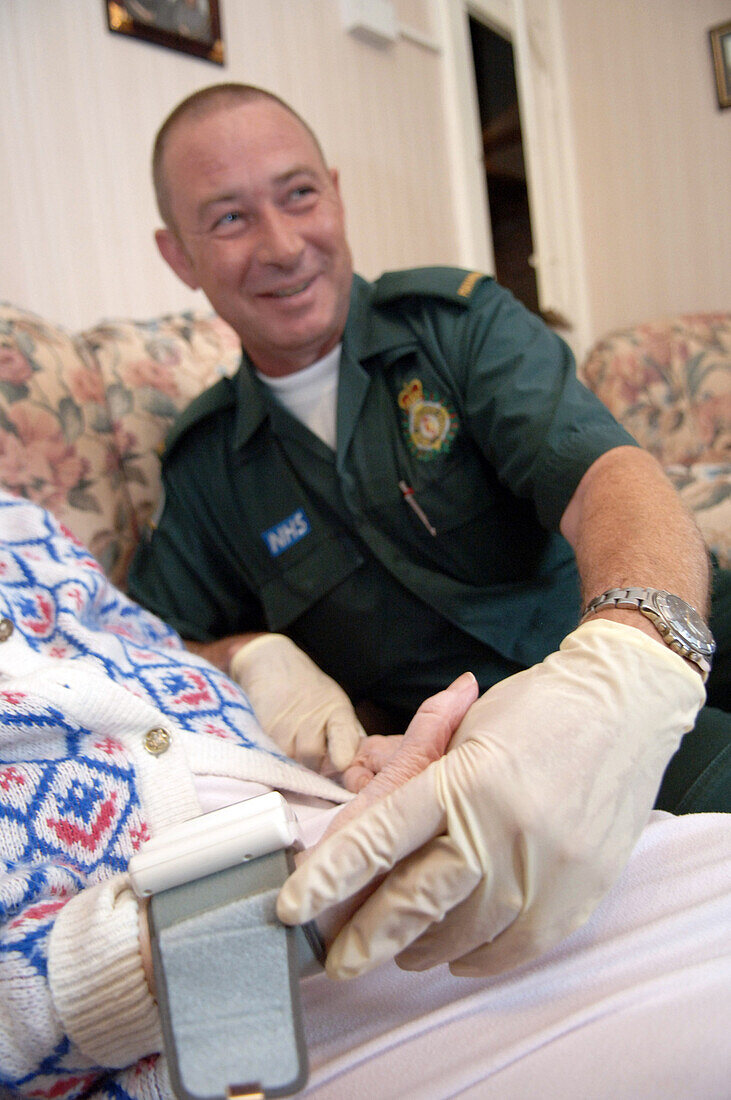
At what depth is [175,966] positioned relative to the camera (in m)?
0.37

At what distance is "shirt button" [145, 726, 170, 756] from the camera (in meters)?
0.54

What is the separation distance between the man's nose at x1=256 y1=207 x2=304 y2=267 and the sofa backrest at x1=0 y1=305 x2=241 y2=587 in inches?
10.6

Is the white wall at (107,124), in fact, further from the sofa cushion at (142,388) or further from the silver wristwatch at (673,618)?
the silver wristwatch at (673,618)

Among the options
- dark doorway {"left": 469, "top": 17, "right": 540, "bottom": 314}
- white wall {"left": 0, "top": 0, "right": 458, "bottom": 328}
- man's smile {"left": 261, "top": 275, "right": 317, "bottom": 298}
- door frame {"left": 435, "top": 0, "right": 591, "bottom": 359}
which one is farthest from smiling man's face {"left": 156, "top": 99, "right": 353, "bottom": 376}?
dark doorway {"left": 469, "top": 17, "right": 540, "bottom": 314}

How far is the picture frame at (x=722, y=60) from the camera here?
2449 millimetres

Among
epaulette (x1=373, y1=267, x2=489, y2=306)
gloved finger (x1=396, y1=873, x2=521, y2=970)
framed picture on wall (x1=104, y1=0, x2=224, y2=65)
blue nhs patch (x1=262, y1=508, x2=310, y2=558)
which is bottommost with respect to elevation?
gloved finger (x1=396, y1=873, x2=521, y2=970)

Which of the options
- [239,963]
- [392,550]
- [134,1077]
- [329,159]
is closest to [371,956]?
[239,963]

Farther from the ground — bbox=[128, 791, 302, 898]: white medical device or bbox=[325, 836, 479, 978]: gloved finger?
bbox=[128, 791, 302, 898]: white medical device

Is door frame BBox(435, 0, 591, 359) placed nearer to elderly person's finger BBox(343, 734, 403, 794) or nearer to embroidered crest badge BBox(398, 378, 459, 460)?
embroidered crest badge BBox(398, 378, 459, 460)

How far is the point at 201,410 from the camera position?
3.38 feet

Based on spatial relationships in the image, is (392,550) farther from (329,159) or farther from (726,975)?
(329,159)

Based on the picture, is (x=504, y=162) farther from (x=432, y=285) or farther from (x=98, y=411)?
(x=98, y=411)

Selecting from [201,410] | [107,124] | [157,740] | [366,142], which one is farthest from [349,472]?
[366,142]

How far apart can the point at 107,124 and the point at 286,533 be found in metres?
0.89
